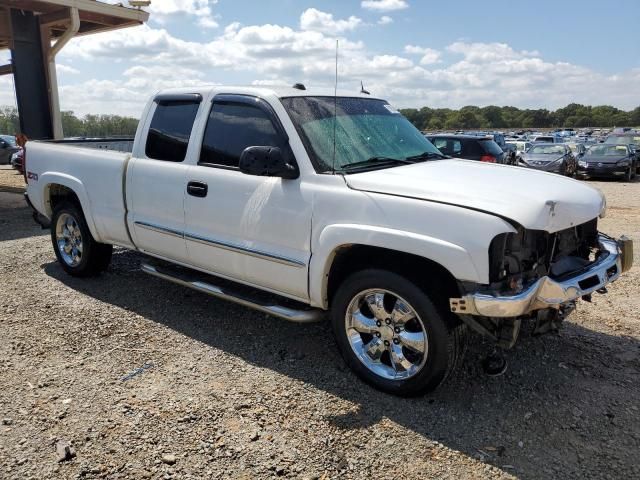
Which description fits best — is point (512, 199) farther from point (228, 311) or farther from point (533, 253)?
point (228, 311)

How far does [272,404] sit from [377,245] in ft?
4.01

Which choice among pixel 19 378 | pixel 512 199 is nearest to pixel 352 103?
pixel 512 199

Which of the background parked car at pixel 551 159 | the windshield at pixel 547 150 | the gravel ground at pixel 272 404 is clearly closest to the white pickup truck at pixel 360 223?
the gravel ground at pixel 272 404

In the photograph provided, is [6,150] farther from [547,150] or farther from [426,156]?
[426,156]

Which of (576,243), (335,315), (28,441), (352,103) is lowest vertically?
(28,441)

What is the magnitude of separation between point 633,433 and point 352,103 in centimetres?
303

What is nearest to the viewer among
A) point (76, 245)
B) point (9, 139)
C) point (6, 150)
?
point (76, 245)

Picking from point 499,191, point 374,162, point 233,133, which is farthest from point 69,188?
point 499,191

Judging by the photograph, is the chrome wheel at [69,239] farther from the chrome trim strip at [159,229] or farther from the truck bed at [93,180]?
the chrome trim strip at [159,229]

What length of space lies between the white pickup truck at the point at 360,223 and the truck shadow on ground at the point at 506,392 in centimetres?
25

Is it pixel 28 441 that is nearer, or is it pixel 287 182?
pixel 28 441

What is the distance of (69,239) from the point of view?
5.91m

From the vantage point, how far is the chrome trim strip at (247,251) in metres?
3.75

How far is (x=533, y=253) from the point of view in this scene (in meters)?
3.25
